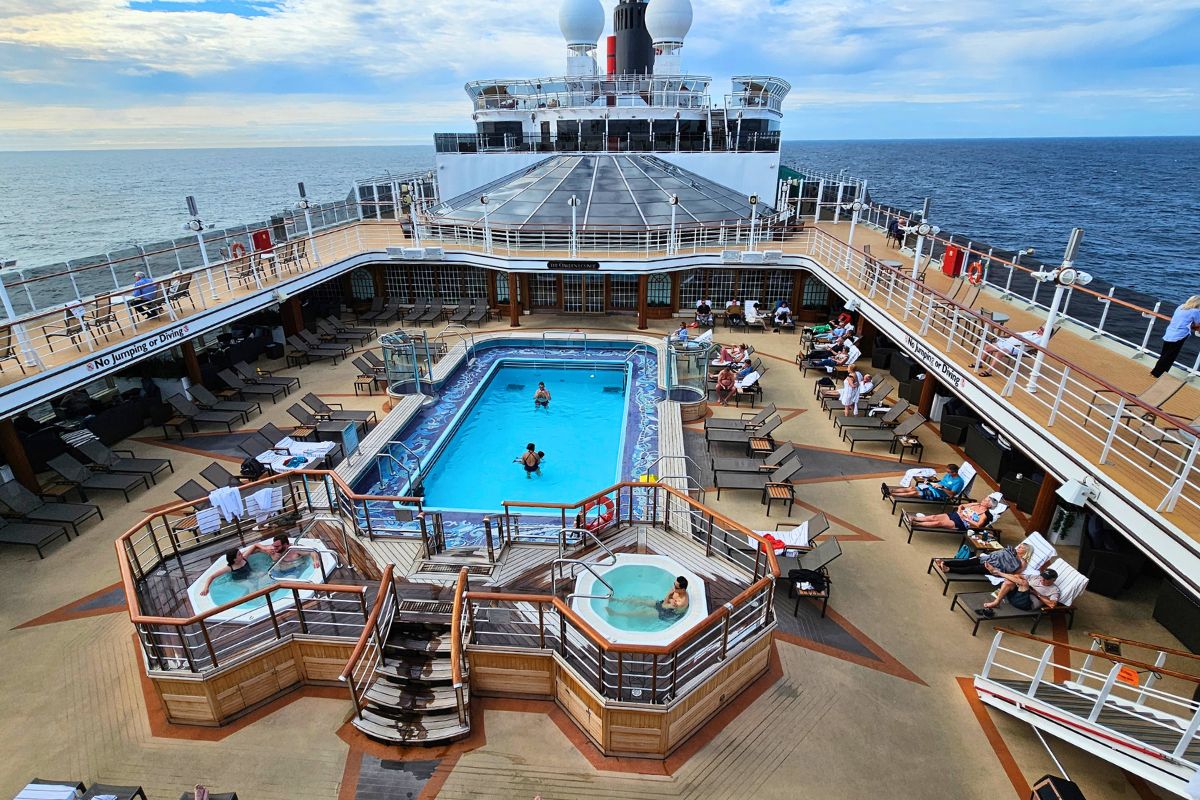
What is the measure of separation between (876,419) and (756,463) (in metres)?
3.98

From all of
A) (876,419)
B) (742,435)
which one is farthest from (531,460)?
(876,419)

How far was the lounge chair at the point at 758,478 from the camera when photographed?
1175 centimetres

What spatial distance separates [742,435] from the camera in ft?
45.0

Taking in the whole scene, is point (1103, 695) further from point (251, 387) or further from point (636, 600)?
point (251, 387)

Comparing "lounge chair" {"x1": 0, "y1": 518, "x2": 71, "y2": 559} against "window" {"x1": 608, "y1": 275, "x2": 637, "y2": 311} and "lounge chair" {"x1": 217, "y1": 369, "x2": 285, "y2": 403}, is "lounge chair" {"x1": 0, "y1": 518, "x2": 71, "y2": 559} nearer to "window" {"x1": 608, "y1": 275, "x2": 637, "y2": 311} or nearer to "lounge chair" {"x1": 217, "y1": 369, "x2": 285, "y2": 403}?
"lounge chair" {"x1": 217, "y1": 369, "x2": 285, "y2": 403}

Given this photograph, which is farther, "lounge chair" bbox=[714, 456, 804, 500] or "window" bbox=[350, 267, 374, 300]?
"window" bbox=[350, 267, 374, 300]

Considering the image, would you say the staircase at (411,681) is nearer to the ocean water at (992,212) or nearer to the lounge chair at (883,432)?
the lounge chair at (883,432)

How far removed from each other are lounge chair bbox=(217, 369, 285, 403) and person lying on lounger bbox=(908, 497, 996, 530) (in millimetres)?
15901

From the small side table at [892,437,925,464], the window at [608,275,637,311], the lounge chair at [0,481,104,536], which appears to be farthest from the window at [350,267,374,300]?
the small side table at [892,437,925,464]

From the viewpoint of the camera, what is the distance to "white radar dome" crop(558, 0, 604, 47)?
107 feet

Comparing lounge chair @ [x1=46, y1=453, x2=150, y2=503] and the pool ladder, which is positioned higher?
the pool ladder

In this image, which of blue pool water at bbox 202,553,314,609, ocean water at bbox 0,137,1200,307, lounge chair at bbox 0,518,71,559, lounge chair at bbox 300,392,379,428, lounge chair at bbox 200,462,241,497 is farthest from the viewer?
ocean water at bbox 0,137,1200,307

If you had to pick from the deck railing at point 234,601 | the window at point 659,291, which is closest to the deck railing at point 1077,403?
the window at point 659,291

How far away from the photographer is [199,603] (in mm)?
8672
